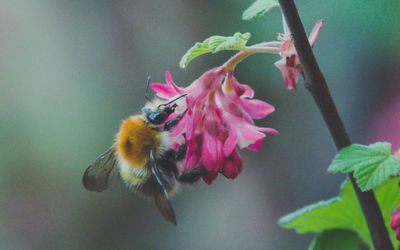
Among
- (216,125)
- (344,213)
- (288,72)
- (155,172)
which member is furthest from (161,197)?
(344,213)

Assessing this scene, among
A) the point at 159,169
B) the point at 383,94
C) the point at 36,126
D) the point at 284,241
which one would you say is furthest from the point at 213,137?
the point at 36,126

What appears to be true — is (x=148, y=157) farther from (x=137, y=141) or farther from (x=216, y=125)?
(x=216, y=125)

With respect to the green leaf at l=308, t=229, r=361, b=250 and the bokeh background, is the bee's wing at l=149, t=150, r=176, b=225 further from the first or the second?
the bokeh background

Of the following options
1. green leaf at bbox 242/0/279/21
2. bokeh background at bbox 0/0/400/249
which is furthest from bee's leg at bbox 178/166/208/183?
bokeh background at bbox 0/0/400/249

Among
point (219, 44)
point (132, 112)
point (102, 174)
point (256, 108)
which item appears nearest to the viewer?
point (219, 44)

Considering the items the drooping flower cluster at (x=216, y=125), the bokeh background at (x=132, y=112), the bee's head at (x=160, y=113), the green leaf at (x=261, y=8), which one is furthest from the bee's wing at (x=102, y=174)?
the bokeh background at (x=132, y=112)

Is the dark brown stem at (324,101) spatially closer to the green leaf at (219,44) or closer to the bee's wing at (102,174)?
the green leaf at (219,44)
